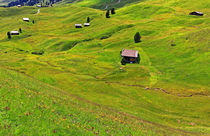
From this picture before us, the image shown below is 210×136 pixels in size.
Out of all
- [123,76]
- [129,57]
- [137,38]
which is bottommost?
[123,76]

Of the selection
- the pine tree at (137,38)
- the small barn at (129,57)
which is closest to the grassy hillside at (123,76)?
the small barn at (129,57)

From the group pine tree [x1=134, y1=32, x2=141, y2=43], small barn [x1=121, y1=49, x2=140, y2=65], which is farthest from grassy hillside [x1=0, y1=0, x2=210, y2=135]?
pine tree [x1=134, y1=32, x2=141, y2=43]

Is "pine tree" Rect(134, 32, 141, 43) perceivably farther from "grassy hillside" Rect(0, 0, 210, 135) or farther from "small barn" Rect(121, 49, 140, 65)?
"small barn" Rect(121, 49, 140, 65)

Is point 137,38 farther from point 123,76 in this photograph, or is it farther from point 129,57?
point 123,76

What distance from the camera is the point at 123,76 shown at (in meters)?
80.8

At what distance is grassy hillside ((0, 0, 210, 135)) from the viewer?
32.3m

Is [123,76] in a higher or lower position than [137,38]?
lower

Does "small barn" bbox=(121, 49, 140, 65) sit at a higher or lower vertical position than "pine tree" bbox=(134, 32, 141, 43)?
lower

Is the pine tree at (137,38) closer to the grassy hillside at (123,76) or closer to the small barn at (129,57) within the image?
the grassy hillside at (123,76)

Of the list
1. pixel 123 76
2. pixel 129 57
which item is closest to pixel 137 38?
pixel 129 57

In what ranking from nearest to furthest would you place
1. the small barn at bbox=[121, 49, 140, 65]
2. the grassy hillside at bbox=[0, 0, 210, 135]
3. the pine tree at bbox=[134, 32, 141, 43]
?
the grassy hillside at bbox=[0, 0, 210, 135] < the small barn at bbox=[121, 49, 140, 65] < the pine tree at bbox=[134, 32, 141, 43]

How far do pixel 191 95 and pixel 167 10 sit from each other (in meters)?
160

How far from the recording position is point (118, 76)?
8081cm

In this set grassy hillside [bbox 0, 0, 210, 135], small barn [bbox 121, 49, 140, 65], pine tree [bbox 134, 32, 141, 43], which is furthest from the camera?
pine tree [bbox 134, 32, 141, 43]
